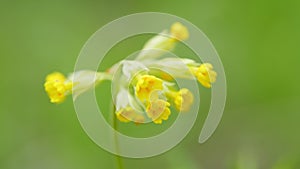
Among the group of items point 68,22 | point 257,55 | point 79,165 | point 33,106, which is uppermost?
point 68,22

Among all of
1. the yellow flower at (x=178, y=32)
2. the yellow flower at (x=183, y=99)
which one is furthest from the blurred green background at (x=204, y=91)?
the yellow flower at (x=178, y=32)

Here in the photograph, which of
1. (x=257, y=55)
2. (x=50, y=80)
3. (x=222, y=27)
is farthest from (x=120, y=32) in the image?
(x=50, y=80)

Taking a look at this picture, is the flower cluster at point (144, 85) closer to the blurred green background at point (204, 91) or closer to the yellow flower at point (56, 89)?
the yellow flower at point (56, 89)

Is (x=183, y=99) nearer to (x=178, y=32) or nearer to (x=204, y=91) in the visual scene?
(x=178, y=32)

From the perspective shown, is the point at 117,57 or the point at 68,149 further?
the point at 117,57

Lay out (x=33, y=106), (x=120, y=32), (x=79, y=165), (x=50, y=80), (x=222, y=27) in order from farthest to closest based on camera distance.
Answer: (x=120, y=32), (x=222, y=27), (x=33, y=106), (x=79, y=165), (x=50, y=80)

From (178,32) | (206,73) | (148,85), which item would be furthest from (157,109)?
(178,32)

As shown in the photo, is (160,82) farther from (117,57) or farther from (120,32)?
(120,32)
